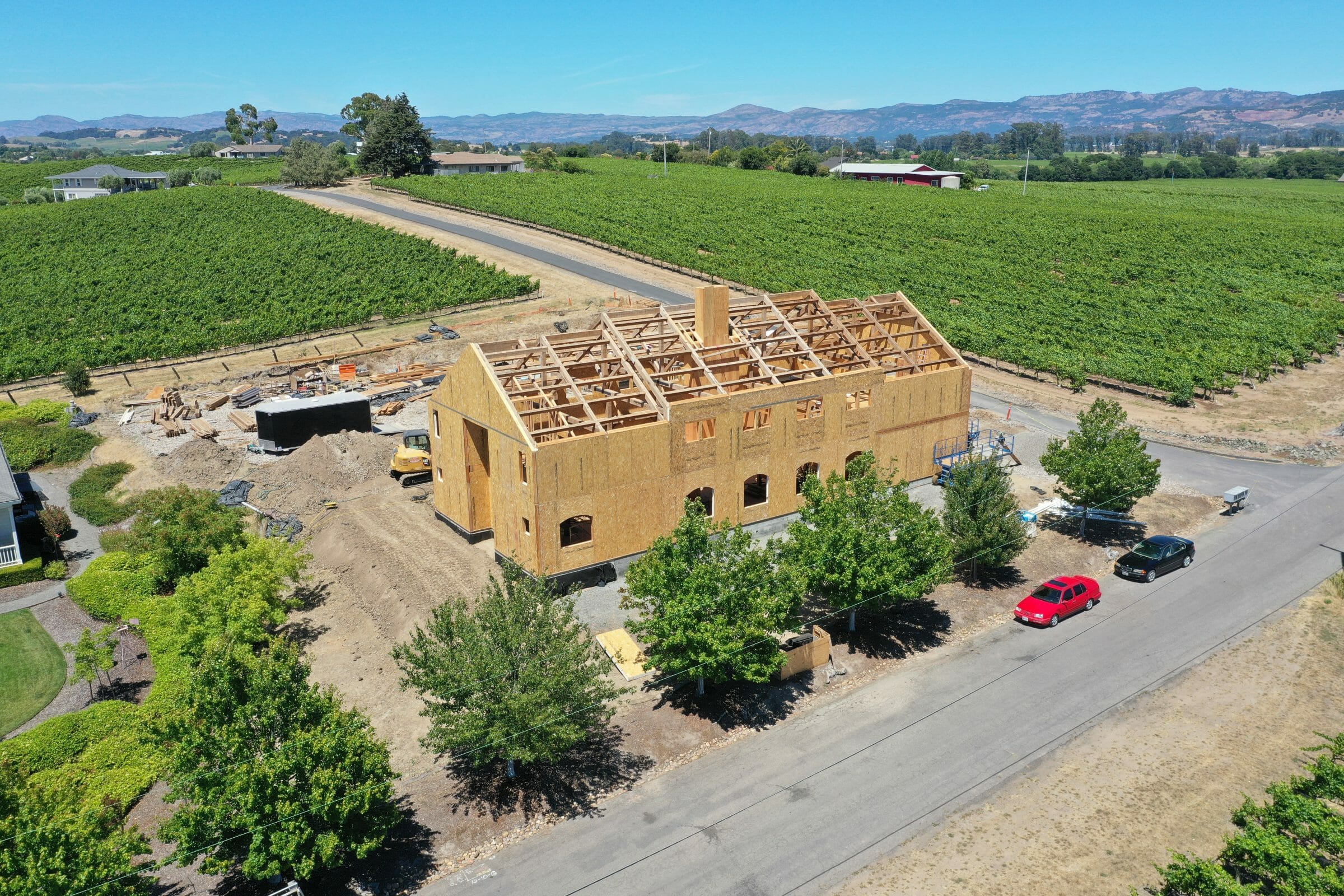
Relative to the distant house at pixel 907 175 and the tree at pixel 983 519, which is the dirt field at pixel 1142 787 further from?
the distant house at pixel 907 175

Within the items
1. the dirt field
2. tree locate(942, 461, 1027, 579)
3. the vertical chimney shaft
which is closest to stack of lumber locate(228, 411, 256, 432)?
the vertical chimney shaft

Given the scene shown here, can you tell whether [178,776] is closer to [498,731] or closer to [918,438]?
[498,731]

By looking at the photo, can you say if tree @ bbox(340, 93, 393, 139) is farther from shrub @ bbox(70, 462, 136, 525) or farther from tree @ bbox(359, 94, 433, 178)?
shrub @ bbox(70, 462, 136, 525)

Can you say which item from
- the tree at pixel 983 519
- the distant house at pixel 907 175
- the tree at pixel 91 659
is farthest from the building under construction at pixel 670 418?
the distant house at pixel 907 175

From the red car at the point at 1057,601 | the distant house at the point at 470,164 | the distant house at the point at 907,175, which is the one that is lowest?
the red car at the point at 1057,601

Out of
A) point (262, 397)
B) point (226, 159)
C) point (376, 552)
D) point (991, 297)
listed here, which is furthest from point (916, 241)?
point (226, 159)

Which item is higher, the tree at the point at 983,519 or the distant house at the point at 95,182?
the distant house at the point at 95,182

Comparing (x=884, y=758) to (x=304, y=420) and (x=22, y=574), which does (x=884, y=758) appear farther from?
(x=304, y=420)
